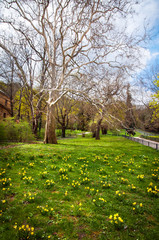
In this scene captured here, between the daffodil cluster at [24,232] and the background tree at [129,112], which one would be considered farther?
the background tree at [129,112]

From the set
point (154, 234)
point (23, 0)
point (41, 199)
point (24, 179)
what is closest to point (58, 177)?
point (24, 179)

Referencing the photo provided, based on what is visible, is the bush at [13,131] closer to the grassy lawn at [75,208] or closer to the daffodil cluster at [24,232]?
the grassy lawn at [75,208]

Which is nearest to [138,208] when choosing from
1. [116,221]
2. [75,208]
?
[116,221]

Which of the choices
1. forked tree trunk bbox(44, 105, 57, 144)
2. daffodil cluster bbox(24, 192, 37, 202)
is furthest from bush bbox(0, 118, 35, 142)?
daffodil cluster bbox(24, 192, 37, 202)

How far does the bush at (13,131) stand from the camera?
14841mm

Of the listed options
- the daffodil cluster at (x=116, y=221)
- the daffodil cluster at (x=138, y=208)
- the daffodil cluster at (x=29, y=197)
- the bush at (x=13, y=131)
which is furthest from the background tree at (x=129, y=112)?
the bush at (x=13, y=131)

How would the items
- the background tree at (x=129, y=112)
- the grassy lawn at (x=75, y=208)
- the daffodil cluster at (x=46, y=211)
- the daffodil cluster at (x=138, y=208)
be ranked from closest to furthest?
1. the grassy lawn at (x=75, y=208)
2. the daffodil cluster at (x=46, y=211)
3. the daffodil cluster at (x=138, y=208)
4. the background tree at (x=129, y=112)

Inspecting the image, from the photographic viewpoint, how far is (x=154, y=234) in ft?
9.53

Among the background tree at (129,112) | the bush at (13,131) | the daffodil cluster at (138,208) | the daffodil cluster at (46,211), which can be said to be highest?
the background tree at (129,112)

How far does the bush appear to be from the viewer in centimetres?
1484

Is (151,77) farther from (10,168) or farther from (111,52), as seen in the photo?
(10,168)

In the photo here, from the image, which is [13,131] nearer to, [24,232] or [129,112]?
[129,112]

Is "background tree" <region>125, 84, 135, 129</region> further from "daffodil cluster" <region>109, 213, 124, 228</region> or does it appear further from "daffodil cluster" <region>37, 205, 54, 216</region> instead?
"daffodil cluster" <region>37, 205, 54, 216</region>

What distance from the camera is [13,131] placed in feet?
51.6
